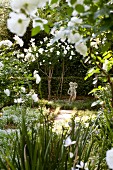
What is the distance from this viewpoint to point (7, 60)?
164 inches

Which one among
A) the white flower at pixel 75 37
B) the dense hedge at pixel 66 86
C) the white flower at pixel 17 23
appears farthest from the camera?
the dense hedge at pixel 66 86

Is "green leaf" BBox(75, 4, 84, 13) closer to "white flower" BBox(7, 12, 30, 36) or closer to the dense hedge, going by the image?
"white flower" BBox(7, 12, 30, 36)

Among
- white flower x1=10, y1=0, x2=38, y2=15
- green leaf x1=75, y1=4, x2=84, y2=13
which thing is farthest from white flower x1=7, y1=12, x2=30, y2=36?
green leaf x1=75, y1=4, x2=84, y2=13

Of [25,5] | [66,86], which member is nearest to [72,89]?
[66,86]

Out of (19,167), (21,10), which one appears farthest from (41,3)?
(19,167)

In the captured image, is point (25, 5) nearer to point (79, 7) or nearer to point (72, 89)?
point (79, 7)

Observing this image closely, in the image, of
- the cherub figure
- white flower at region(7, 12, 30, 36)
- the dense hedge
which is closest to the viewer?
white flower at region(7, 12, 30, 36)

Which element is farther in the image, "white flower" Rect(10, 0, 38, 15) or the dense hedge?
the dense hedge

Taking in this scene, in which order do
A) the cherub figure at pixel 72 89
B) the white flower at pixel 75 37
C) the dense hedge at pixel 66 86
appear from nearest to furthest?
→ the white flower at pixel 75 37
the cherub figure at pixel 72 89
the dense hedge at pixel 66 86

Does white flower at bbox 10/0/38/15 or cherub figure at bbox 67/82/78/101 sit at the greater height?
cherub figure at bbox 67/82/78/101

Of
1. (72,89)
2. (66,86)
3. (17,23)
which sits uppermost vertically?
(66,86)

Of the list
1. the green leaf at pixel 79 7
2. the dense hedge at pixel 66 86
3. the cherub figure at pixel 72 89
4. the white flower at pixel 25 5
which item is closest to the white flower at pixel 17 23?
the white flower at pixel 25 5

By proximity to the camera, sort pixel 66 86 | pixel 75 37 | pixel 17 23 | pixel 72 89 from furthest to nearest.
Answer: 1. pixel 66 86
2. pixel 72 89
3. pixel 75 37
4. pixel 17 23

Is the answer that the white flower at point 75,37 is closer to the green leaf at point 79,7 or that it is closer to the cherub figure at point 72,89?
the green leaf at point 79,7
